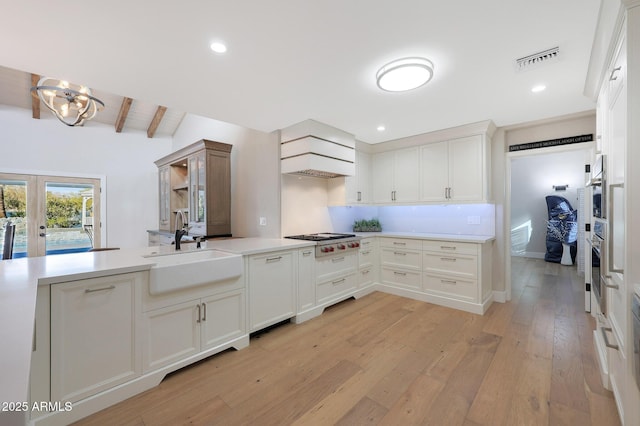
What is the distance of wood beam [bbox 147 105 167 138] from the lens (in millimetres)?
5471

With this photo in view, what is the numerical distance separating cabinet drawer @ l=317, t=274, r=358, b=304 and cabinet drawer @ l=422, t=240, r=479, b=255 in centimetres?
111

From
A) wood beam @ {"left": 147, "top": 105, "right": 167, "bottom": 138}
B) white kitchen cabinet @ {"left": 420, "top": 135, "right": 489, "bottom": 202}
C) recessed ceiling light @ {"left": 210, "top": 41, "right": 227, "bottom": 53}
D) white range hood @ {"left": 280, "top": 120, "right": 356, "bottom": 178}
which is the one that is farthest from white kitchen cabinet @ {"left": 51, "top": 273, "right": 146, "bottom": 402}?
wood beam @ {"left": 147, "top": 105, "right": 167, "bottom": 138}

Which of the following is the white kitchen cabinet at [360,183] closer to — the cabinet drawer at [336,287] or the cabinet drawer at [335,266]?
the cabinet drawer at [335,266]

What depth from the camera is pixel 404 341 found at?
2584mm

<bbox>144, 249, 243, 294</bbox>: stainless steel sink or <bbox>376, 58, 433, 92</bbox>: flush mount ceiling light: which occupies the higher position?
<bbox>376, 58, 433, 92</bbox>: flush mount ceiling light

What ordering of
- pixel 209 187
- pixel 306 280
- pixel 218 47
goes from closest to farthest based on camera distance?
pixel 218 47, pixel 306 280, pixel 209 187

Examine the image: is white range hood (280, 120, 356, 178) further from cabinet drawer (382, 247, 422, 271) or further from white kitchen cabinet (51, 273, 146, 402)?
white kitchen cabinet (51, 273, 146, 402)

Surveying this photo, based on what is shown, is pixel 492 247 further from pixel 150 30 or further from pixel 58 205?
pixel 58 205

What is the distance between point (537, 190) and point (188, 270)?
8146 mm

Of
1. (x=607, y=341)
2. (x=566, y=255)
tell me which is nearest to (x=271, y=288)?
(x=607, y=341)

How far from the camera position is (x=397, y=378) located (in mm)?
2027

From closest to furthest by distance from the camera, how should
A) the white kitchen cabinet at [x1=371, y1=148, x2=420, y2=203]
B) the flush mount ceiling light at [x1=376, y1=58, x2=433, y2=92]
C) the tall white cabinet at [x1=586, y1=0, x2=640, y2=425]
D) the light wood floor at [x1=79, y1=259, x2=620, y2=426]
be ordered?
the tall white cabinet at [x1=586, y1=0, x2=640, y2=425], the light wood floor at [x1=79, y1=259, x2=620, y2=426], the flush mount ceiling light at [x1=376, y1=58, x2=433, y2=92], the white kitchen cabinet at [x1=371, y1=148, x2=420, y2=203]

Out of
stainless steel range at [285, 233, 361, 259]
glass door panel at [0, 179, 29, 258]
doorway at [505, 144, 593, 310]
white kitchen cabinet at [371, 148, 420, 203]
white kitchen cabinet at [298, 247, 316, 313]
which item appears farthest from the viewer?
doorway at [505, 144, 593, 310]

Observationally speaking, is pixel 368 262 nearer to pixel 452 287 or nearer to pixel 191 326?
pixel 452 287
